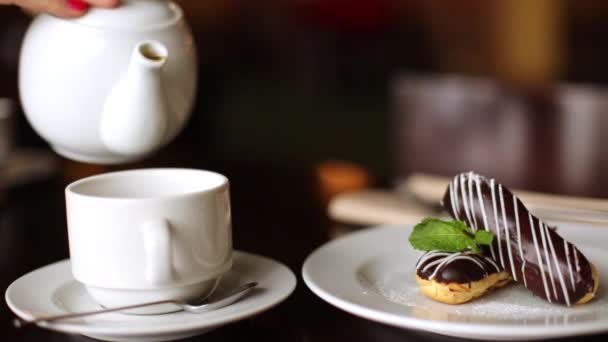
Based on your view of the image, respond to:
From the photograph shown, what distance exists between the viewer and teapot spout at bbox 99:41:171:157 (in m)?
0.62

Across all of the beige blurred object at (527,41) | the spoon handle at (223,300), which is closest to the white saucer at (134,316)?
the spoon handle at (223,300)

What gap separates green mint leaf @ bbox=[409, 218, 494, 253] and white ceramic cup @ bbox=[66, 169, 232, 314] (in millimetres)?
152

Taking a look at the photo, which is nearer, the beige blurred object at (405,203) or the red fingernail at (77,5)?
the red fingernail at (77,5)

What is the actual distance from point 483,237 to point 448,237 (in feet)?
0.09

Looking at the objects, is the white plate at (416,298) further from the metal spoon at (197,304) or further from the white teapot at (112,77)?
the white teapot at (112,77)

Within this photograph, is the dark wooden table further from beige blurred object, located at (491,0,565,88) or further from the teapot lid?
beige blurred object, located at (491,0,565,88)

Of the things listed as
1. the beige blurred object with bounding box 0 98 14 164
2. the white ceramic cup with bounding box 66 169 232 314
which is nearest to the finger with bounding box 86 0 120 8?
the white ceramic cup with bounding box 66 169 232 314

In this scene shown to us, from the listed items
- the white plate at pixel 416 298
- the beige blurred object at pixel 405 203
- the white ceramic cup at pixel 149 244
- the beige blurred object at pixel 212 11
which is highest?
the white ceramic cup at pixel 149 244

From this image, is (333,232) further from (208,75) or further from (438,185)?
(208,75)

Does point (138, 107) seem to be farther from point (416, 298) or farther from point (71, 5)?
point (416, 298)

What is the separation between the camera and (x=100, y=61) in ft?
2.07

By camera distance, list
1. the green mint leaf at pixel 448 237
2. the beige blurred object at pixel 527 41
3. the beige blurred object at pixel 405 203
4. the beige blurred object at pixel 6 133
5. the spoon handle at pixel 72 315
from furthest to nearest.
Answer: the beige blurred object at pixel 527 41 < the beige blurred object at pixel 6 133 < the beige blurred object at pixel 405 203 < the green mint leaf at pixel 448 237 < the spoon handle at pixel 72 315

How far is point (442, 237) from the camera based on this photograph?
60 cm

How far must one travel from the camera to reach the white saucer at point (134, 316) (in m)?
0.51
